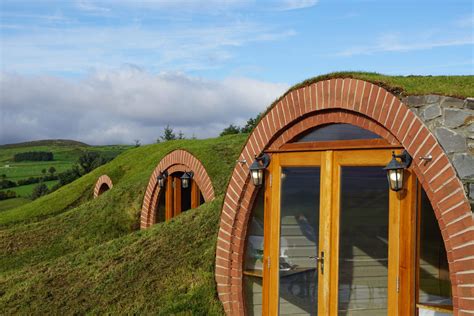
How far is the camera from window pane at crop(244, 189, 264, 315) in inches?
335

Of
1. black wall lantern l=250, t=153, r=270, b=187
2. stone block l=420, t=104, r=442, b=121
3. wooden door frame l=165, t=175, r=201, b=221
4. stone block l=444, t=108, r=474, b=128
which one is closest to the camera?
stone block l=444, t=108, r=474, b=128

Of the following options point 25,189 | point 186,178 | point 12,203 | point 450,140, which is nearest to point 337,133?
point 450,140

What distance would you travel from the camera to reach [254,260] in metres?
8.66

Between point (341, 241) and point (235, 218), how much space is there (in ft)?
7.65

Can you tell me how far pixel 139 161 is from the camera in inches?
1029

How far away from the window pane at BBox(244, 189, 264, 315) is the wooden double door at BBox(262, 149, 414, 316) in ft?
1.21

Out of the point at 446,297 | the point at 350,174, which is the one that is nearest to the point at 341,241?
the point at 350,174

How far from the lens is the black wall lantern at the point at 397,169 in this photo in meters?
6.30

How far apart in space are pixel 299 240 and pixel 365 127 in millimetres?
1781

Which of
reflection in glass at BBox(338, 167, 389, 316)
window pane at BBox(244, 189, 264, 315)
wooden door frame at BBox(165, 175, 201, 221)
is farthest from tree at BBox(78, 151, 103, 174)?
reflection in glass at BBox(338, 167, 389, 316)

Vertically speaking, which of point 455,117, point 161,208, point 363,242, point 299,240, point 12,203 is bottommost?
point 12,203

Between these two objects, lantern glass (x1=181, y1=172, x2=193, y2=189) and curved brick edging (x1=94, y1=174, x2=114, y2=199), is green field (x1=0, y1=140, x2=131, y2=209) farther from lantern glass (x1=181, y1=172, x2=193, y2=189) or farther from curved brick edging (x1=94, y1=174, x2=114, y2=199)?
lantern glass (x1=181, y1=172, x2=193, y2=189)

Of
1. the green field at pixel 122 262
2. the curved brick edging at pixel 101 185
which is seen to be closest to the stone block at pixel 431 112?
the green field at pixel 122 262

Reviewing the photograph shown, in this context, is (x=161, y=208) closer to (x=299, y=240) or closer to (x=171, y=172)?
(x=171, y=172)
